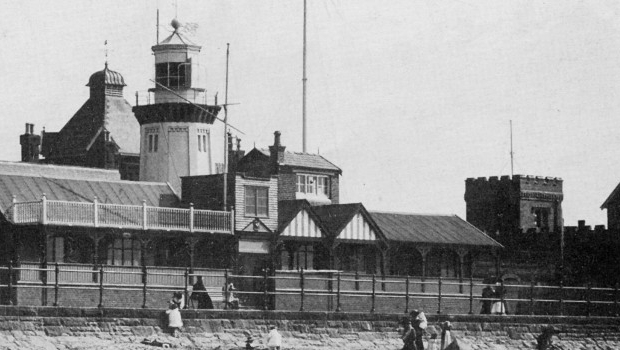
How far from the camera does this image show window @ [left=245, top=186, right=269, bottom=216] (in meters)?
52.8

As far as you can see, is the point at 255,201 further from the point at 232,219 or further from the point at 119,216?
the point at 119,216

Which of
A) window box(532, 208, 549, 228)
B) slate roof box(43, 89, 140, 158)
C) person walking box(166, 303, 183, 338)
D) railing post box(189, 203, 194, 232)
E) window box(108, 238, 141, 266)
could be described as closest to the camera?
person walking box(166, 303, 183, 338)

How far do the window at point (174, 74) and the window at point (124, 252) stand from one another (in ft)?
41.6

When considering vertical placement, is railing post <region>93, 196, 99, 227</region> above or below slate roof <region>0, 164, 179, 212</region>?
below

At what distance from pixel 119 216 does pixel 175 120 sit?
13.4m

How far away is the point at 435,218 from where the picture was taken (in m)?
61.5

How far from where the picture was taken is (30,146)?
3216 inches

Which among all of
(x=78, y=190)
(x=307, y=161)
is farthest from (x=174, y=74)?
(x=78, y=190)

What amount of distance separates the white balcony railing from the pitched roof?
8.39m

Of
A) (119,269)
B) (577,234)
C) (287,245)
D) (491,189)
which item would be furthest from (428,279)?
(491,189)

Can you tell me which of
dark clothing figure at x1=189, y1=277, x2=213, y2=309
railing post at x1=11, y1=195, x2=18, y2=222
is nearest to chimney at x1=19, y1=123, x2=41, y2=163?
railing post at x1=11, y1=195, x2=18, y2=222

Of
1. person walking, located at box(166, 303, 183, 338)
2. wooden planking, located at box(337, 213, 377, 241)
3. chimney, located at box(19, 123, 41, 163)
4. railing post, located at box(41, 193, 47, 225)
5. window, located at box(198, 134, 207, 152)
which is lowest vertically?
person walking, located at box(166, 303, 183, 338)

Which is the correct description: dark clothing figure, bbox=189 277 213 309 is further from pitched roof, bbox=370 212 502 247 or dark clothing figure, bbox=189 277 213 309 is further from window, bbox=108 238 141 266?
pitched roof, bbox=370 212 502 247

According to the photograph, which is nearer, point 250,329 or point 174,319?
point 174,319
